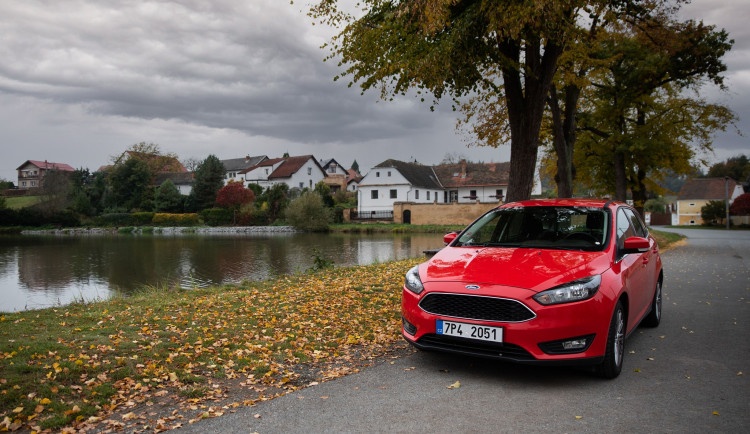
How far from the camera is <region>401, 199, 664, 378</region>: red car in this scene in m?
4.11

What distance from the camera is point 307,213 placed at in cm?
5019

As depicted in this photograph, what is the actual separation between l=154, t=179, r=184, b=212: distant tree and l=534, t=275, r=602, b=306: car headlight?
67257 millimetres

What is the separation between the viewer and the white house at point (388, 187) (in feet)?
210

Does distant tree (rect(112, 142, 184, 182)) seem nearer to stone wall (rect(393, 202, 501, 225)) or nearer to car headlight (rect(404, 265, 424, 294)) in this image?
stone wall (rect(393, 202, 501, 225))

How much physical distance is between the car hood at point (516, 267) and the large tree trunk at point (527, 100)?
6.42 meters

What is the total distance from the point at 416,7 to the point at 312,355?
6.21 m

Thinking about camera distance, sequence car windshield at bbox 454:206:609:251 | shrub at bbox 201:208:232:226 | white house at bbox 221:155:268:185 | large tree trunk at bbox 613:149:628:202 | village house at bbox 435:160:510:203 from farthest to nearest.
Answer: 1. white house at bbox 221:155:268:185
2. village house at bbox 435:160:510:203
3. shrub at bbox 201:208:232:226
4. large tree trunk at bbox 613:149:628:202
5. car windshield at bbox 454:206:609:251

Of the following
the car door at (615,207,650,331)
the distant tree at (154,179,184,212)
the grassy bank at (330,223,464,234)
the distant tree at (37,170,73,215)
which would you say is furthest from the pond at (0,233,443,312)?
the distant tree at (154,179,184,212)

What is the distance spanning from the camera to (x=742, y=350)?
551 cm

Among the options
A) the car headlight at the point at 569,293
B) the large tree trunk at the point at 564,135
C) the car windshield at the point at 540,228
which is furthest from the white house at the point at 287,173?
the car headlight at the point at 569,293

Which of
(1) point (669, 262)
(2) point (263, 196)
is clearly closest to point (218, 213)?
(2) point (263, 196)

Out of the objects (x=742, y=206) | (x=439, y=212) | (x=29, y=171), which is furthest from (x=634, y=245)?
(x=29, y=171)

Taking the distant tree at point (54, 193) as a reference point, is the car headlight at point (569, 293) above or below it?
below

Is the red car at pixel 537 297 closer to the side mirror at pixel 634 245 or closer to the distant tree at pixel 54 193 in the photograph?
the side mirror at pixel 634 245
